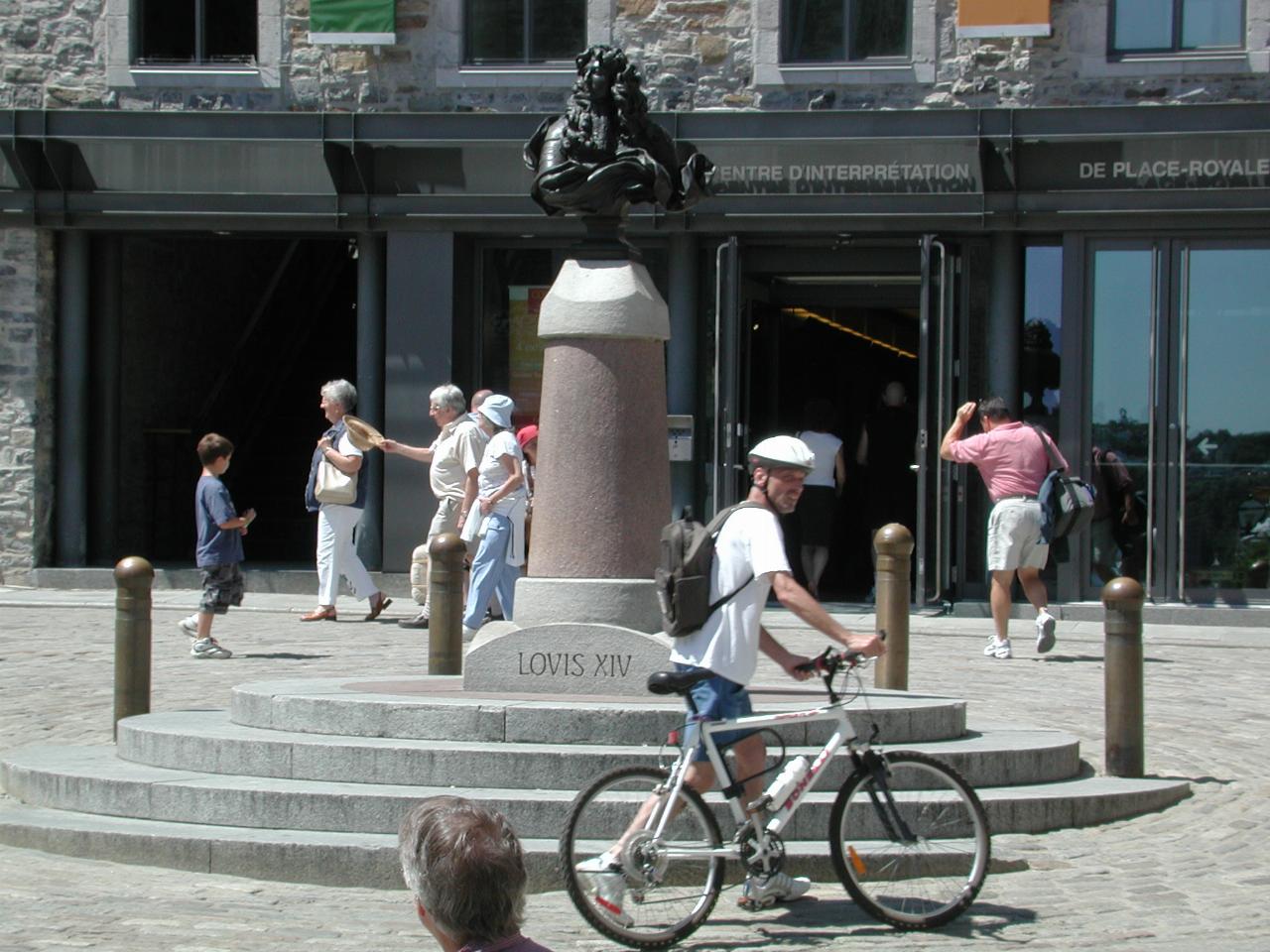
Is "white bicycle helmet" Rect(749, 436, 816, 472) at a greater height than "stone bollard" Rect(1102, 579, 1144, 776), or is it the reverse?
"white bicycle helmet" Rect(749, 436, 816, 472)

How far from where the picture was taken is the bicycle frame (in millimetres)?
6492

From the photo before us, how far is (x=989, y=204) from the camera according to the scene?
16.5 meters

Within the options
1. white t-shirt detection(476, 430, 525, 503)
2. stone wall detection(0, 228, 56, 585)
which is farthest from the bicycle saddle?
stone wall detection(0, 228, 56, 585)

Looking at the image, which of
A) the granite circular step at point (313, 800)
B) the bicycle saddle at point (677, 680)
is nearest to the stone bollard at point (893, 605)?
the granite circular step at point (313, 800)

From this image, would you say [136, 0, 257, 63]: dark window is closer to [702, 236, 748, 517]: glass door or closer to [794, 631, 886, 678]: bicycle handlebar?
[702, 236, 748, 517]: glass door

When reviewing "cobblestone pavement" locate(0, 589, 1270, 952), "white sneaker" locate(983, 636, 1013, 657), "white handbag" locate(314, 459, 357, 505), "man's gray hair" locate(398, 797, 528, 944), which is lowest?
"cobblestone pavement" locate(0, 589, 1270, 952)

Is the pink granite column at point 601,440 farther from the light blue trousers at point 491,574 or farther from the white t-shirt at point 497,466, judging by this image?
the white t-shirt at point 497,466

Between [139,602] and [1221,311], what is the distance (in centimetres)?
1014

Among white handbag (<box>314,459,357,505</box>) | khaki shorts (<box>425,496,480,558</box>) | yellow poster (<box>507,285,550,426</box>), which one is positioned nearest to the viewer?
khaki shorts (<box>425,496,480,558</box>)

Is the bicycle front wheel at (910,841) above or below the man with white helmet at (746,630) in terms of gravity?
below

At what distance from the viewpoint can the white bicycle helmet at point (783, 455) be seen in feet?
22.5

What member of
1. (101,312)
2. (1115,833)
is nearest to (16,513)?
(101,312)

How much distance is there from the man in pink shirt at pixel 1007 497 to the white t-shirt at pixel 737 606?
713cm

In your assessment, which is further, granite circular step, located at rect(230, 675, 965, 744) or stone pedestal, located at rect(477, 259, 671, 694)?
stone pedestal, located at rect(477, 259, 671, 694)
